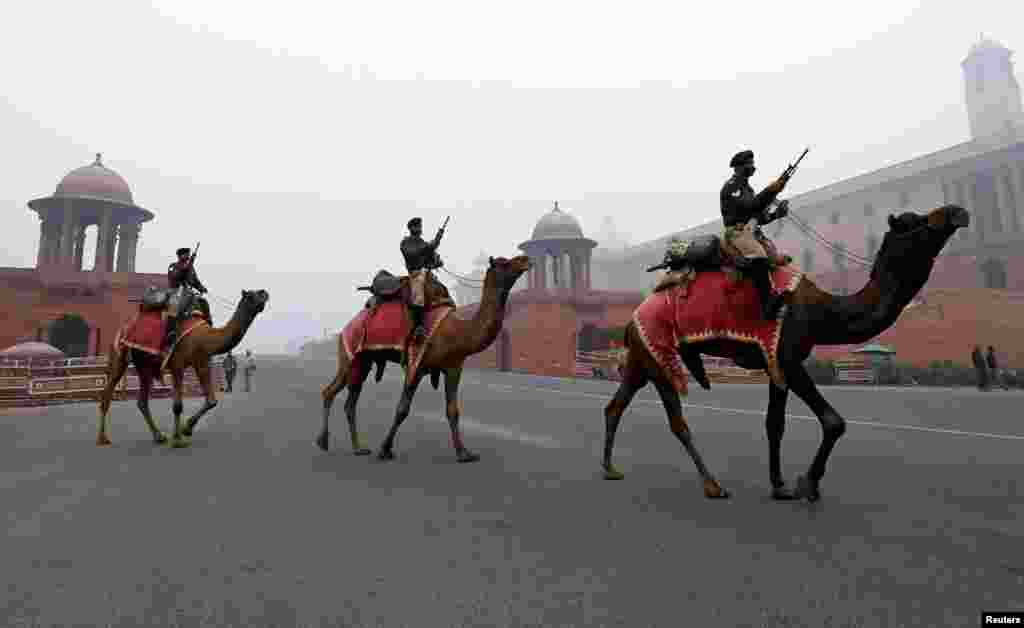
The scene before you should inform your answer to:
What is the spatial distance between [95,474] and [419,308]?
12.7 feet

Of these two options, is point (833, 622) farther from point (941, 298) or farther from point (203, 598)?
point (941, 298)

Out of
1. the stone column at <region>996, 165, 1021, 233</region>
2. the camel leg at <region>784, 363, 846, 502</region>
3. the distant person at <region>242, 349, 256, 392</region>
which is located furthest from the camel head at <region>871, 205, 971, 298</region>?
the stone column at <region>996, 165, 1021, 233</region>

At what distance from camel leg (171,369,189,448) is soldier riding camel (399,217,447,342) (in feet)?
12.3

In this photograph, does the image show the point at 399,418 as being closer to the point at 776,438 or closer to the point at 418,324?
the point at 418,324

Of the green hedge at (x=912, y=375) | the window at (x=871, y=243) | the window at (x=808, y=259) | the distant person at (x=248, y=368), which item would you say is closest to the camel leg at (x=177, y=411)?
the distant person at (x=248, y=368)

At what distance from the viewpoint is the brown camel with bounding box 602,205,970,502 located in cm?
379

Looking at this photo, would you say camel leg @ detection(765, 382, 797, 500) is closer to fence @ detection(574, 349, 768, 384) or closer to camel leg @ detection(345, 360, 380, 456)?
camel leg @ detection(345, 360, 380, 456)

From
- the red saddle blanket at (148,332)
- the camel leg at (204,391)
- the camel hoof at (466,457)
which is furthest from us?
the red saddle blanket at (148,332)

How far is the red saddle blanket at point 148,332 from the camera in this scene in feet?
25.3

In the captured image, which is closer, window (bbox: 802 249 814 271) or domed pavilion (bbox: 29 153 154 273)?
domed pavilion (bbox: 29 153 154 273)

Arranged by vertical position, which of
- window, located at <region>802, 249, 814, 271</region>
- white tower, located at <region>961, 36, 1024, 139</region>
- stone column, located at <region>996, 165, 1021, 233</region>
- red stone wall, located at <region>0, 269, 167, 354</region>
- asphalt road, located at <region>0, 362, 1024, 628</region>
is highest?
white tower, located at <region>961, 36, 1024, 139</region>

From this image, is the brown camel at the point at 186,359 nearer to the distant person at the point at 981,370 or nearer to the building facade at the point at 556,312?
the distant person at the point at 981,370

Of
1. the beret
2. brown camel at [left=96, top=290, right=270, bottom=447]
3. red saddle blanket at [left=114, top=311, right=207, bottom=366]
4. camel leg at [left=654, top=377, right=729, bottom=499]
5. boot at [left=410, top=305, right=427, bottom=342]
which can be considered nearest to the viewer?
camel leg at [left=654, top=377, right=729, bottom=499]

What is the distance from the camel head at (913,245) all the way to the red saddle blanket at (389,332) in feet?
15.3
